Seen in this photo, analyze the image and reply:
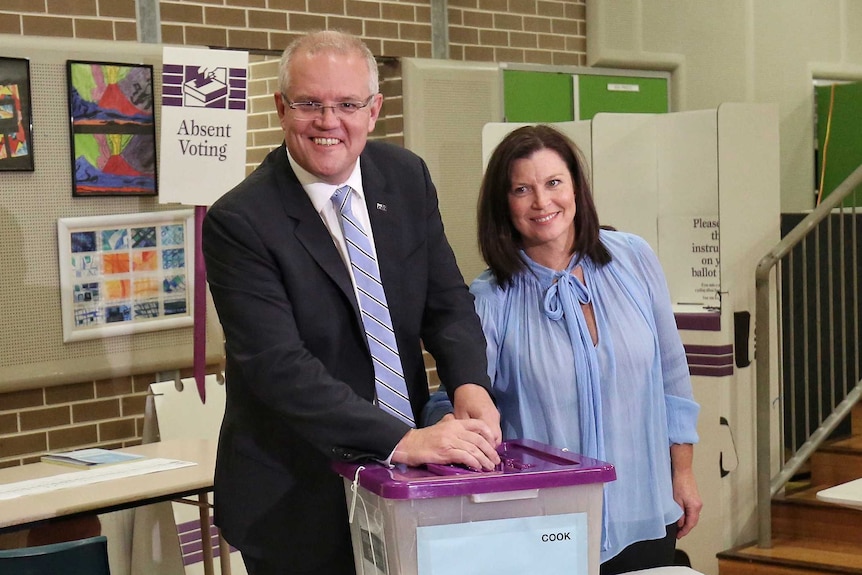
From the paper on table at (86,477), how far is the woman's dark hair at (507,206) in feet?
5.10

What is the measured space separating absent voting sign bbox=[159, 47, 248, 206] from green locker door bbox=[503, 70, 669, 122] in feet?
6.42

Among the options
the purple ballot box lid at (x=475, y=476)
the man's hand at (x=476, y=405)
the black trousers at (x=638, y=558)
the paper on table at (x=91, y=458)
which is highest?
the man's hand at (x=476, y=405)

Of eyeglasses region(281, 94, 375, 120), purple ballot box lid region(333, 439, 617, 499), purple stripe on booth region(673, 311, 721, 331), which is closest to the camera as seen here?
purple ballot box lid region(333, 439, 617, 499)

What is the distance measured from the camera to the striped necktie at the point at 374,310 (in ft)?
6.14

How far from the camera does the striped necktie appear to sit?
1.87m

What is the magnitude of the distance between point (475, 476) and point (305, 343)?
41 centimetres

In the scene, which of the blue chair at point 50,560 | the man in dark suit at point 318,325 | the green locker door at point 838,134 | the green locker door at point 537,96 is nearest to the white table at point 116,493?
the blue chair at point 50,560

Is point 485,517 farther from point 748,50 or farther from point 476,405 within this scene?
point 748,50

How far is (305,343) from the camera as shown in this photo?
6.09 ft

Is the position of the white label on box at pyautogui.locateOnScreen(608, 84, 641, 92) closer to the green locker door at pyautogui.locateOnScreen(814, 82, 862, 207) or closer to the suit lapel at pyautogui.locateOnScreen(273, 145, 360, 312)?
the green locker door at pyautogui.locateOnScreen(814, 82, 862, 207)

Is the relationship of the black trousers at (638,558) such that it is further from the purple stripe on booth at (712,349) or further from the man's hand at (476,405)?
the purple stripe on booth at (712,349)

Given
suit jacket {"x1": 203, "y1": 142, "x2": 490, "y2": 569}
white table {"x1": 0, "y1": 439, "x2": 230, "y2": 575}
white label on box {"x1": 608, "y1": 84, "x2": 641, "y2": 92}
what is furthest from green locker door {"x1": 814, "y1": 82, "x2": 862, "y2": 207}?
suit jacket {"x1": 203, "y1": 142, "x2": 490, "y2": 569}

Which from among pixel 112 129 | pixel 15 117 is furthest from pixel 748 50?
pixel 15 117

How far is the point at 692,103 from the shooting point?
6.58 m
